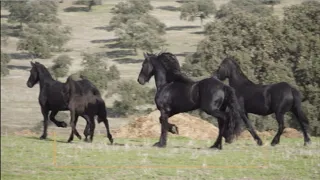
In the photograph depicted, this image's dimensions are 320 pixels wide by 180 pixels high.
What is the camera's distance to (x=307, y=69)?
4372 centimetres

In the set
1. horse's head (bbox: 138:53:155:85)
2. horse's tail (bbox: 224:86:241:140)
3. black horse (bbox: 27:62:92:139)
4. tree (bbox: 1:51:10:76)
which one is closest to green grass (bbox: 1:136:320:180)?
horse's tail (bbox: 224:86:241:140)

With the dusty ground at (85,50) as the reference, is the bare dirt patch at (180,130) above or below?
above

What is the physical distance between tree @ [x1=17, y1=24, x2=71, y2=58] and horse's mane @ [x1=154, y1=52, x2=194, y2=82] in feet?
210

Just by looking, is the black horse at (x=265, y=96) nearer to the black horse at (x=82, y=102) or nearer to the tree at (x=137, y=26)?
the black horse at (x=82, y=102)

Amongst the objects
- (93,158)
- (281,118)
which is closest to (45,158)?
(93,158)

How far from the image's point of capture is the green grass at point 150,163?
12.5 metres

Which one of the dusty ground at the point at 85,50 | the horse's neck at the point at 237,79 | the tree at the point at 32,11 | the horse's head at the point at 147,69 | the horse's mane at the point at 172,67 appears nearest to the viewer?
the horse's mane at the point at 172,67

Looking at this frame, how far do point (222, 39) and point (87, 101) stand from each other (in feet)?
103

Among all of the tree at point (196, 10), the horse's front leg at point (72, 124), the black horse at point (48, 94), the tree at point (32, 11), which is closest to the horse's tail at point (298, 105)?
the horse's front leg at point (72, 124)

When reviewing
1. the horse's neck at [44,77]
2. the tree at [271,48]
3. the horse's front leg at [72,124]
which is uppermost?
the horse's neck at [44,77]

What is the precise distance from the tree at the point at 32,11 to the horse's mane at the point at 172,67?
3322 inches

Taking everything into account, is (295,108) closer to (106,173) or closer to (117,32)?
(106,173)

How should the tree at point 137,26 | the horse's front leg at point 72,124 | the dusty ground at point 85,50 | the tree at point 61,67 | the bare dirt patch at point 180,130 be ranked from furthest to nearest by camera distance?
the tree at point 137,26 → the tree at point 61,67 → the dusty ground at point 85,50 → the bare dirt patch at point 180,130 → the horse's front leg at point 72,124

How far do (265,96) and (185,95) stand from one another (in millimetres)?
3741
